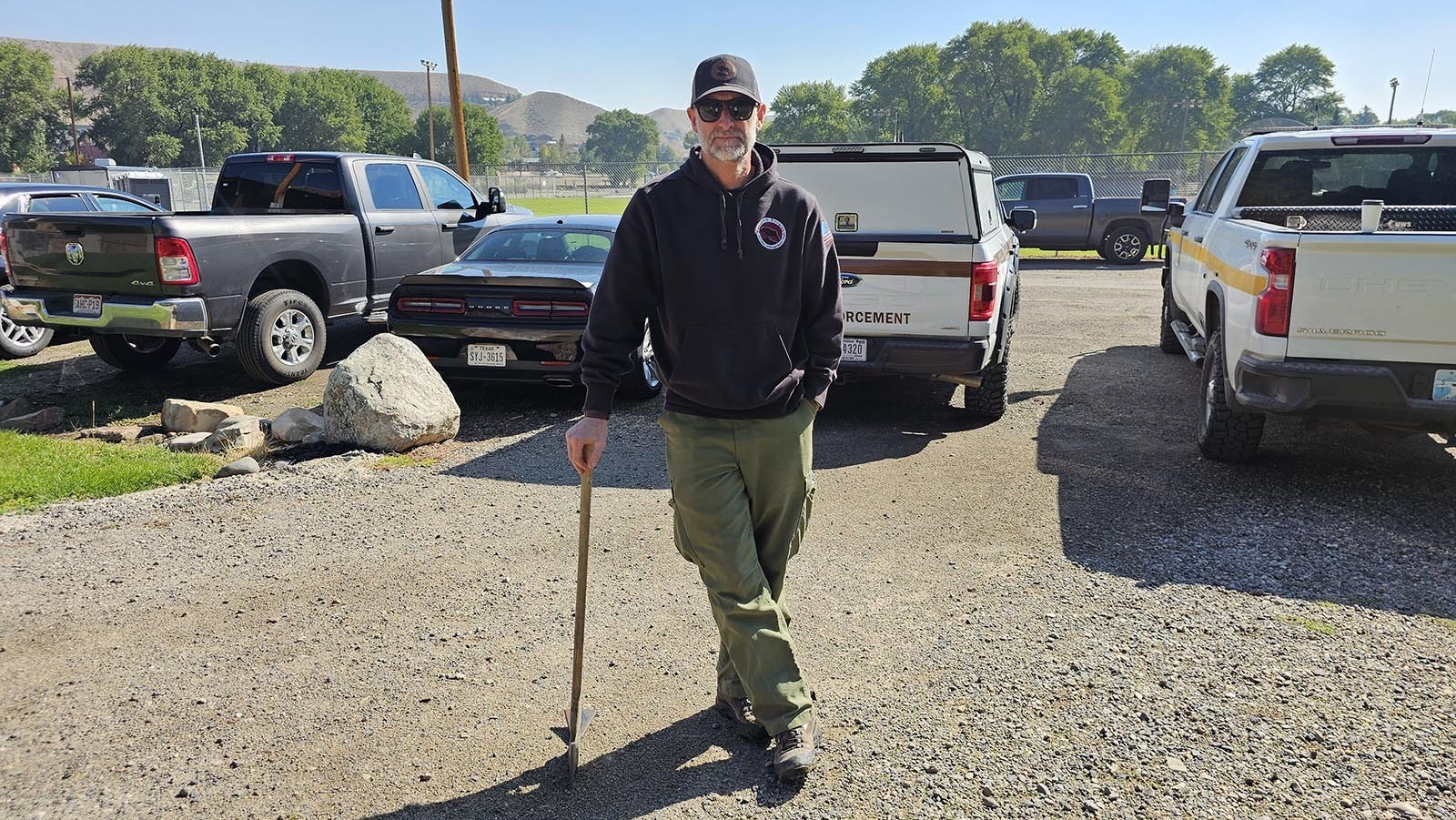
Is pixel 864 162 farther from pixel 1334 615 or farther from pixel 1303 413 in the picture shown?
pixel 1334 615

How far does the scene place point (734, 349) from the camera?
2.85 m

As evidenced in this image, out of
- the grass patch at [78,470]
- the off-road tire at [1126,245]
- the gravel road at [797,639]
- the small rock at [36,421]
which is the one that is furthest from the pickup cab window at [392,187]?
the off-road tire at [1126,245]

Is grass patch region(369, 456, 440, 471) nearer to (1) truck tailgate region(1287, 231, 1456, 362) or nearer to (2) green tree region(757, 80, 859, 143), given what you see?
(1) truck tailgate region(1287, 231, 1456, 362)

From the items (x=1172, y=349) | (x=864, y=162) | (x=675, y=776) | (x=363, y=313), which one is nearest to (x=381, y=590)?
(x=675, y=776)

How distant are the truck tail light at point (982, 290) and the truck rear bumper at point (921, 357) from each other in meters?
0.18

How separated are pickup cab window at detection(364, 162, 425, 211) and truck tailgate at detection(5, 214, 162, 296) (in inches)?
98.3

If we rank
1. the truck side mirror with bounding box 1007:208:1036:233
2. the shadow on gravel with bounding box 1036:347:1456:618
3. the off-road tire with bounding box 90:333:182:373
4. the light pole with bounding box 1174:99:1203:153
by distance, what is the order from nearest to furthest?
the shadow on gravel with bounding box 1036:347:1456:618
the truck side mirror with bounding box 1007:208:1036:233
the off-road tire with bounding box 90:333:182:373
the light pole with bounding box 1174:99:1203:153

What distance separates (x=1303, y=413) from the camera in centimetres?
519

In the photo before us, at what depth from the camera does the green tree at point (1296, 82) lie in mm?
145875

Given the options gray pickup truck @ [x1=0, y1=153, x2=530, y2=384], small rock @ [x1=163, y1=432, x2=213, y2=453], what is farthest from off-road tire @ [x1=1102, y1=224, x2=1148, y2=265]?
small rock @ [x1=163, y1=432, x2=213, y2=453]

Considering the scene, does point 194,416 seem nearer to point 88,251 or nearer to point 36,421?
point 36,421

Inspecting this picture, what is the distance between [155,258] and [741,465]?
20.8 feet

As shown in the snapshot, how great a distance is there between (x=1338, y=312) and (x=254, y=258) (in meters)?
7.67

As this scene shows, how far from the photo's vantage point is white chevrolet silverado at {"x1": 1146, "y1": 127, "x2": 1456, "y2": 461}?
16.1 ft
